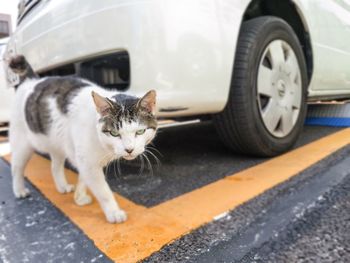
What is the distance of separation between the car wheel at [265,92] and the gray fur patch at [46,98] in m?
0.87

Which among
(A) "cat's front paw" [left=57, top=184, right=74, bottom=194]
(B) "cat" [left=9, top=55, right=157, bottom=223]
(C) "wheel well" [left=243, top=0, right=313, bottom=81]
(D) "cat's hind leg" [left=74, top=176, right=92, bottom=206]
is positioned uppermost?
(C) "wheel well" [left=243, top=0, right=313, bottom=81]

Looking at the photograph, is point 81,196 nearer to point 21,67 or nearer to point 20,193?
point 20,193

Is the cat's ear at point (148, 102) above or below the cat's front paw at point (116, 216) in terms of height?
above

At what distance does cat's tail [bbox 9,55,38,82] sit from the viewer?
193cm

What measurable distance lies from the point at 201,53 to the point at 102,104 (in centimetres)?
63

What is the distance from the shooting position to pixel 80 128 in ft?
4.72

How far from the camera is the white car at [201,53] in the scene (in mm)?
1581

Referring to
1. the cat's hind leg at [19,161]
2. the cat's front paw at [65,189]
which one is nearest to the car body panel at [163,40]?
the cat's hind leg at [19,161]

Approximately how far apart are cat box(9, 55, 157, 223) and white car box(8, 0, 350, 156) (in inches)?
8.5

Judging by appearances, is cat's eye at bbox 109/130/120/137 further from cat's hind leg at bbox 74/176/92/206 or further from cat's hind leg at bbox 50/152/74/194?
cat's hind leg at bbox 50/152/74/194

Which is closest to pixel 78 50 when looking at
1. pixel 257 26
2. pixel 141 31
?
pixel 141 31

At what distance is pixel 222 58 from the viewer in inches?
67.9

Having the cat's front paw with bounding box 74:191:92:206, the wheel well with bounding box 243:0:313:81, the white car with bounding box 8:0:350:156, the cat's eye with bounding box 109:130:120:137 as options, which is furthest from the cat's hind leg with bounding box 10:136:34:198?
the wheel well with bounding box 243:0:313:81

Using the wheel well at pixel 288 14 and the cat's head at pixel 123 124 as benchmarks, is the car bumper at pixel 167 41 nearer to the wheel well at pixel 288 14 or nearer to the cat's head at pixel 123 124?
the cat's head at pixel 123 124
